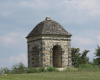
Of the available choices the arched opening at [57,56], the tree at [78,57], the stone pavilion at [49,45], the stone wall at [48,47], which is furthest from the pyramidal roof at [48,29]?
the tree at [78,57]

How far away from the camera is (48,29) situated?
23109 mm

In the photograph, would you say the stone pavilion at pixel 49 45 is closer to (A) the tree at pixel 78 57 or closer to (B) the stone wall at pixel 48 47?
(B) the stone wall at pixel 48 47

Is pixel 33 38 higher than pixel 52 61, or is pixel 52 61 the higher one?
pixel 33 38

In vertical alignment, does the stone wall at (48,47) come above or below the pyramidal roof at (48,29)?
below

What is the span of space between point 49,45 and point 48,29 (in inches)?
61.5

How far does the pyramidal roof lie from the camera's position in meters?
22.9

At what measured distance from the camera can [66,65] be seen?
23469 mm

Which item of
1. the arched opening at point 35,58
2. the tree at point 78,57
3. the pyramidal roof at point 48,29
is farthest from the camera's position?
the tree at point 78,57

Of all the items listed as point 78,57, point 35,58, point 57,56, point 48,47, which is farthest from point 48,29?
point 78,57

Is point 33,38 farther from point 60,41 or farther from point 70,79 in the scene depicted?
point 70,79

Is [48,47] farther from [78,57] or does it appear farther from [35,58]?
[78,57]

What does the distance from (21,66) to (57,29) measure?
4.83 meters

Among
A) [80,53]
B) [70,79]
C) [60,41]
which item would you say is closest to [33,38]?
[60,41]

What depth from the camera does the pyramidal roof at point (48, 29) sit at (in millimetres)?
22878
